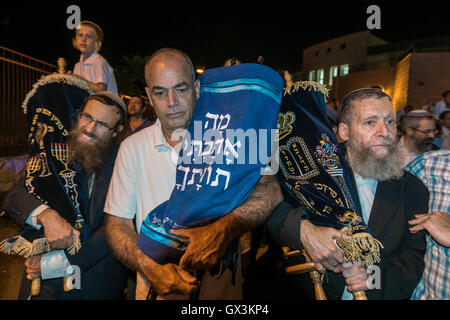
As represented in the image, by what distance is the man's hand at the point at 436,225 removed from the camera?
1.74 metres

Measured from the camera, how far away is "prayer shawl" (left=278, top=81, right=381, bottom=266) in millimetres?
1812

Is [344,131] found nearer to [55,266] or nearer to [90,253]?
[90,253]

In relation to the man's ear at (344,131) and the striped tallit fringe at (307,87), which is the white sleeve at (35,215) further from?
the man's ear at (344,131)

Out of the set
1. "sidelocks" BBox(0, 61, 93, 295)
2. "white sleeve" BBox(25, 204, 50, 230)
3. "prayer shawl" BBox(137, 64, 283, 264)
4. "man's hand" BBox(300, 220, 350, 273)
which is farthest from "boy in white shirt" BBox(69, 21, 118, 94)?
"man's hand" BBox(300, 220, 350, 273)

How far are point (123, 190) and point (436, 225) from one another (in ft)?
6.54

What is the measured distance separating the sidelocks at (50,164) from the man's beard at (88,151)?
0.19 ft

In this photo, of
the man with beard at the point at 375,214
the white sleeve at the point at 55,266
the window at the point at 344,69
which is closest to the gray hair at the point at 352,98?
the man with beard at the point at 375,214

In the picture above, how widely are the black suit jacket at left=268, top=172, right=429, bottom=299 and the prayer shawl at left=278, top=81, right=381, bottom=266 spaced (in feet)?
0.51

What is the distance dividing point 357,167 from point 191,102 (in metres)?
1.30

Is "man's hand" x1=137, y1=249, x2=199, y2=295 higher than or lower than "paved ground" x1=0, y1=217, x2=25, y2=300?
higher

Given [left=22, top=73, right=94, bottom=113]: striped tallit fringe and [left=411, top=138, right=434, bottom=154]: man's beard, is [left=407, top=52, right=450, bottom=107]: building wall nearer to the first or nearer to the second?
[left=411, top=138, right=434, bottom=154]: man's beard

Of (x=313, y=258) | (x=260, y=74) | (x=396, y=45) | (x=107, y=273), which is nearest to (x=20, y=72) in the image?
(x=107, y=273)

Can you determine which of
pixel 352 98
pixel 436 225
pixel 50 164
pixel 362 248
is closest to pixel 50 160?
pixel 50 164

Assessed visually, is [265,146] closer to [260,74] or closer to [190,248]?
[260,74]
